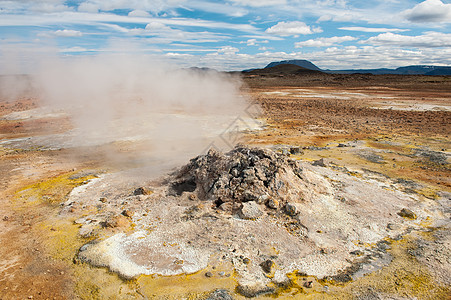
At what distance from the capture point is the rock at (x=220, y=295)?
354 cm

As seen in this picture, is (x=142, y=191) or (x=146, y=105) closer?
(x=142, y=191)

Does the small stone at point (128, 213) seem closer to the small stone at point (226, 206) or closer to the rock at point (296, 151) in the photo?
the small stone at point (226, 206)

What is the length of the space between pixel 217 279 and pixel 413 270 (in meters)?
2.74

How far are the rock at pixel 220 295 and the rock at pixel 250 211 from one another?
1544 mm

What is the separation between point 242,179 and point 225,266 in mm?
1895

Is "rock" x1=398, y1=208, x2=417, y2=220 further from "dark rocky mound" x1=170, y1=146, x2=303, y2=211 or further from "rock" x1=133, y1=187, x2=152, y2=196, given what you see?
"rock" x1=133, y1=187, x2=152, y2=196

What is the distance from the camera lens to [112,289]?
3770mm

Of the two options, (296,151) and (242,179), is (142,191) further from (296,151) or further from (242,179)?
(296,151)

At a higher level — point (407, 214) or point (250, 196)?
point (250, 196)

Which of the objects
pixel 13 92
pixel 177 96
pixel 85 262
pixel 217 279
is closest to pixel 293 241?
pixel 217 279

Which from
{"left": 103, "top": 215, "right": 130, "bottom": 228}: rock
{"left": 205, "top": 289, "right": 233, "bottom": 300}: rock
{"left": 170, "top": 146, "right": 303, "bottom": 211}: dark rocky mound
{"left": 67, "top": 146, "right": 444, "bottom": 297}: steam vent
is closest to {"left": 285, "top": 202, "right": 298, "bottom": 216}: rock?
{"left": 67, "top": 146, "right": 444, "bottom": 297}: steam vent

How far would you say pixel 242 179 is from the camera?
5.60 m

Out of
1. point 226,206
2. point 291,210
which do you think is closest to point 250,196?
point 226,206

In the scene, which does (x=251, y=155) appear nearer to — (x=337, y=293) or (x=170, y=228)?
(x=170, y=228)
